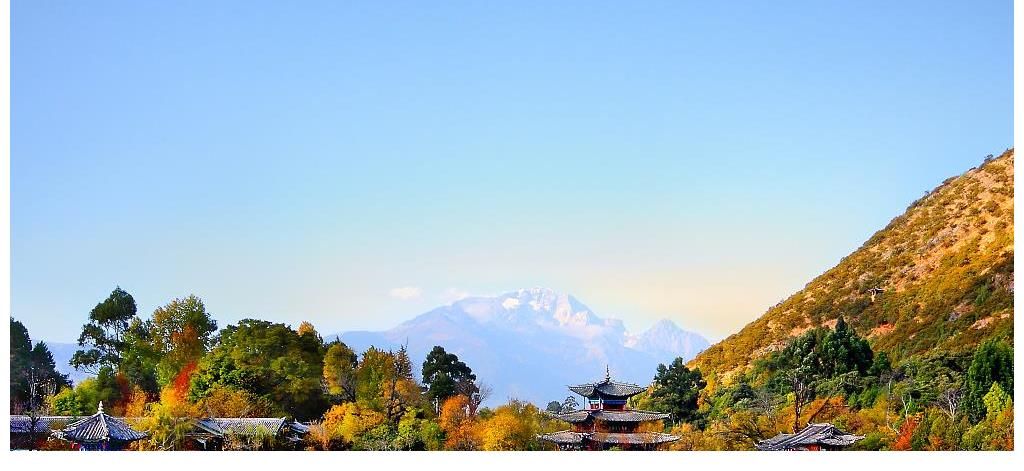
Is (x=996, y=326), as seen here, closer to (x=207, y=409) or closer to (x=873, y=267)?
(x=873, y=267)

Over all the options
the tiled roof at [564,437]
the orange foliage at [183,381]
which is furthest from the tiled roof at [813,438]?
the orange foliage at [183,381]

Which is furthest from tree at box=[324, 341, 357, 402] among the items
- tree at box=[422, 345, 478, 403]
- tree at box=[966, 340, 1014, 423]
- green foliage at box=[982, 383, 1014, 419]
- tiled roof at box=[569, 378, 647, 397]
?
green foliage at box=[982, 383, 1014, 419]

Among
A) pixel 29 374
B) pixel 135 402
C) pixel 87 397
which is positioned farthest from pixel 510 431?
pixel 29 374

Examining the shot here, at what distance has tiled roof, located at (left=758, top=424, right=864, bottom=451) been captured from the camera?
75.4 ft

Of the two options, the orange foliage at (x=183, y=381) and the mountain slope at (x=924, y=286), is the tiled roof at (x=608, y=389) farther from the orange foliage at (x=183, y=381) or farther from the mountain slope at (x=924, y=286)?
the orange foliage at (x=183, y=381)

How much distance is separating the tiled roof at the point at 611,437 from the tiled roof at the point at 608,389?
0.74m

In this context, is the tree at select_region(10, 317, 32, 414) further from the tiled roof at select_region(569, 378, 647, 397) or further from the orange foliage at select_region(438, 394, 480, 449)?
the tiled roof at select_region(569, 378, 647, 397)

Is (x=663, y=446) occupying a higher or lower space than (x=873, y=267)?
lower

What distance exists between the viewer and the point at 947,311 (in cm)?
2644

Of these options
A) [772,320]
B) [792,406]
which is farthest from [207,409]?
[772,320]

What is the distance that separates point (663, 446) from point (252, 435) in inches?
276
